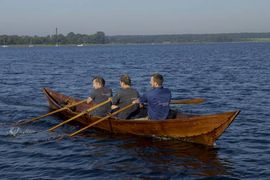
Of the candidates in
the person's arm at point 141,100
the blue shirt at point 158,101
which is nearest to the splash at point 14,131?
the person's arm at point 141,100

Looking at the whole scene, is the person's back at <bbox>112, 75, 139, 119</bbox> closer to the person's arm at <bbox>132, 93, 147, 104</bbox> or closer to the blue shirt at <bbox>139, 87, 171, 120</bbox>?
the person's arm at <bbox>132, 93, 147, 104</bbox>

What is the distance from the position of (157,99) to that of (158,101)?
10 centimetres

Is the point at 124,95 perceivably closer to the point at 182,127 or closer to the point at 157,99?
the point at 157,99

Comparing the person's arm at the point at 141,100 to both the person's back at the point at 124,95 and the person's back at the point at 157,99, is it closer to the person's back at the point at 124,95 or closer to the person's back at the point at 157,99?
the person's back at the point at 157,99

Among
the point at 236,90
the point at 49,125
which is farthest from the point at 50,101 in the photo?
the point at 236,90

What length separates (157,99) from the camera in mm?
13562

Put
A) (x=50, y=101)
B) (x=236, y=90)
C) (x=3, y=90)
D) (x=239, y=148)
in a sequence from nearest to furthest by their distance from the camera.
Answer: (x=239, y=148)
(x=50, y=101)
(x=236, y=90)
(x=3, y=90)

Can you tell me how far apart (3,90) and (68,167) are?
19.0 metres

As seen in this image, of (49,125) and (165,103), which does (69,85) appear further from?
(165,103)

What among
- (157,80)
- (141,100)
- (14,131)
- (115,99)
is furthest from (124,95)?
(14,131)

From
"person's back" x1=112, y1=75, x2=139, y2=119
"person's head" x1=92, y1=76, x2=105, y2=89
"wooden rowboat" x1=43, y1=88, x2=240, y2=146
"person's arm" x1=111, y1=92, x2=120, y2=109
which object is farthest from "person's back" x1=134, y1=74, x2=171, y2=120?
"person's head" x1=92, y1=76, x2=105, y2=89

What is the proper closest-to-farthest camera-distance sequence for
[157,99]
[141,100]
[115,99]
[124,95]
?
1. [157,99]
2. [141,100]
3. [124,95]
4. [115,99]

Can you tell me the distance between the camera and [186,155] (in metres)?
12.5

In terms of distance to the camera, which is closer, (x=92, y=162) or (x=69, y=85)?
(x=92, y=162)
